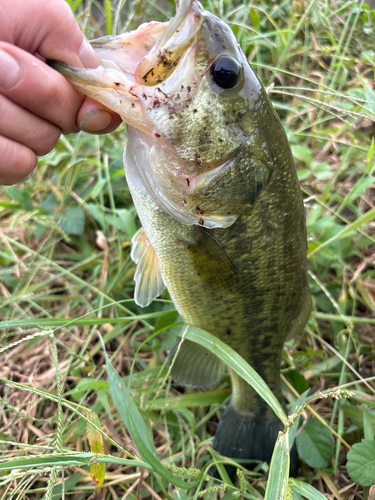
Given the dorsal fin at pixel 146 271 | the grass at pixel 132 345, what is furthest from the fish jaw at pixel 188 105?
the grass at pixel 132 345

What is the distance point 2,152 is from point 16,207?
1.20m

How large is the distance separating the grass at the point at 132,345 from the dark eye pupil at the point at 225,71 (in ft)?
2.28

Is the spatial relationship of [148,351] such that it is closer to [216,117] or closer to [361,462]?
[361,462]

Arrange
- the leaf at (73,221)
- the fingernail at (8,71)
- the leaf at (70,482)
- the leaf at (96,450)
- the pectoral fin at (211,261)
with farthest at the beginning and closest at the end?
the leaf at (73,221) → the leaf at (70,482) → the pectoral fin at (211,261) → the leaf at (96,450) → the fingernail at (8,71)

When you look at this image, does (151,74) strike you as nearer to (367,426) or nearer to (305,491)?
(305,491)

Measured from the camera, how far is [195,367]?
6.11 ft

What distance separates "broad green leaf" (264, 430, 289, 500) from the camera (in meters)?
1.05

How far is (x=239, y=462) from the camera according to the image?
1.76 metres

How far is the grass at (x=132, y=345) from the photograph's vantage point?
1570 mm


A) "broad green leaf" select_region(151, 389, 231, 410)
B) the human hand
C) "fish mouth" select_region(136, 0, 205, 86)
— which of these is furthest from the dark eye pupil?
"broad green leaf" select_region(151, 389, 231, 410)

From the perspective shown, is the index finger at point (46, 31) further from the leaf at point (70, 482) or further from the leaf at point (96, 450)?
the leaf at point (70, 482)

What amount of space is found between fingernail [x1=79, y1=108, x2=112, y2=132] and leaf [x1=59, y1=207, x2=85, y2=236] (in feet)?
3.80

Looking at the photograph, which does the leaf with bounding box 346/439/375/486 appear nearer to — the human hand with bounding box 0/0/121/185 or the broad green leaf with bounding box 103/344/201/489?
the broad green leaf with bounding box 103/344/201/489

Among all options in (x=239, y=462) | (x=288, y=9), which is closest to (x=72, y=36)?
(x=239, y=462)
